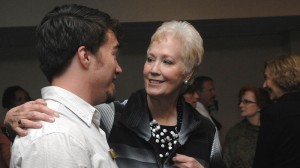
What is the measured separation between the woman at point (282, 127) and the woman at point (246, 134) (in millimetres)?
1141

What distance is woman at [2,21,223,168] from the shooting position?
2000 millimetres

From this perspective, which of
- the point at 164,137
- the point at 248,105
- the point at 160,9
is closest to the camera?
the point at 164,137

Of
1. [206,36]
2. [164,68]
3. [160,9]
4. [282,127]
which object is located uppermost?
[160,9]

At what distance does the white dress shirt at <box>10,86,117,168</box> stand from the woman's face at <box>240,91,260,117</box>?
2.90 meters

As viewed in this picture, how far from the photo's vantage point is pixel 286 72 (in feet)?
9.52

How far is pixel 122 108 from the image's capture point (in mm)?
2104

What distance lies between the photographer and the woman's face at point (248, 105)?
4133mm

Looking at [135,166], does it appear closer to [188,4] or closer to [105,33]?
[105,33]

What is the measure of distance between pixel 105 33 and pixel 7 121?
46 centimetres

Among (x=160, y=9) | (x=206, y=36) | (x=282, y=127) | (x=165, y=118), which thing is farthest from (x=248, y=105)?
(x=165, y=118)

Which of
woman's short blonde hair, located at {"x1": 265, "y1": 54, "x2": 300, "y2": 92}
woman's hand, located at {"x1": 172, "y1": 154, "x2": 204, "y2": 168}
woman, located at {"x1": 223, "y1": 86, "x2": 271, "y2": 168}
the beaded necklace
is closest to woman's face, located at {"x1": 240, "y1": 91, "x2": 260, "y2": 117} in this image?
woman, located at {"x1": 223, "y1": 86, "x2": 271, "y2": 168}

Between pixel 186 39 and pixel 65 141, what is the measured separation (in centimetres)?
105

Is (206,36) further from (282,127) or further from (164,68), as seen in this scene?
(164,68)

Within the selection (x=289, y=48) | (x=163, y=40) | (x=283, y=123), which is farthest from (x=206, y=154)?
(x=289, y=48)
